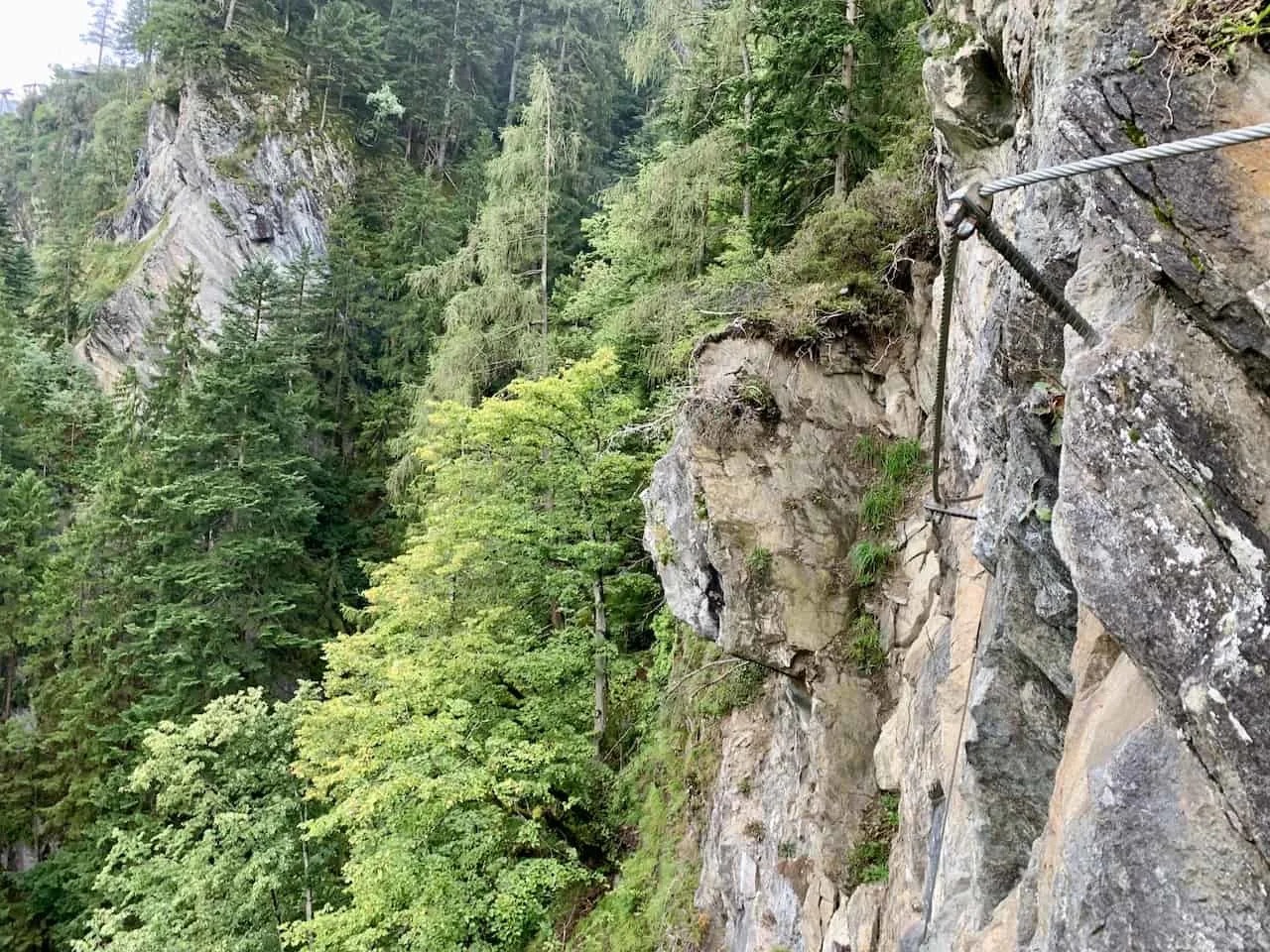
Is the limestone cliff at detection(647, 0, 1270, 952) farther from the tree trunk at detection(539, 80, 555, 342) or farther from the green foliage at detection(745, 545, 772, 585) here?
the tree trunk at detection(539, 80, 555, 342)

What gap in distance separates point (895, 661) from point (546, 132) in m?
16.0

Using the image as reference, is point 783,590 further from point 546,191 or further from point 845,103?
point 546,191

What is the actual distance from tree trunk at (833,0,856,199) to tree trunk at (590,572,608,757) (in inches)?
251

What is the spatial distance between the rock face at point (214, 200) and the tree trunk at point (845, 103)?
76.5 feet

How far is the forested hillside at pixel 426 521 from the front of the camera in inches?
365

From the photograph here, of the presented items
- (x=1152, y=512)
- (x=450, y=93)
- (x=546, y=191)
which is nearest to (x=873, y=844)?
(x=1152, y=512)

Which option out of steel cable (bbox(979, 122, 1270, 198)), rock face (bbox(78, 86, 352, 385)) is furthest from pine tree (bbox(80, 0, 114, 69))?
steel cable (bbox(979, 122, 1270, 198))

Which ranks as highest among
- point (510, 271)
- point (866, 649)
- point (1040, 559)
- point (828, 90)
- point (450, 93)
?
point (450, 93)

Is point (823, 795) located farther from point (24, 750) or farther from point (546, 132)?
point (24, 750)

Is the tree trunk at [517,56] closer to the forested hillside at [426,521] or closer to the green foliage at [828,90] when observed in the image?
the forested hillside at [426,521]

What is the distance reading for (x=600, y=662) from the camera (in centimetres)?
1141

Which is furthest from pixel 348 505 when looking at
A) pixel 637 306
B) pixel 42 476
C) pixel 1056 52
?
pixel 1056 52

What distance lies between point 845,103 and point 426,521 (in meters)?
8.65

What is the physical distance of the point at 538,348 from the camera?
55.8 ft
